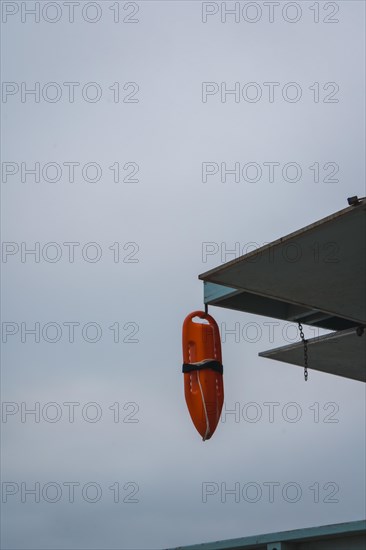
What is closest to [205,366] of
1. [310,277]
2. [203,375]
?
[203,375]

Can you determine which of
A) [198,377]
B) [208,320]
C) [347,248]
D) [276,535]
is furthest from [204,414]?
[347,248]

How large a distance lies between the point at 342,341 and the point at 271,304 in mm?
1216

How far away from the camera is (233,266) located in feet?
33.6

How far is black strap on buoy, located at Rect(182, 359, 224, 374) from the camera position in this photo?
11.4 meters

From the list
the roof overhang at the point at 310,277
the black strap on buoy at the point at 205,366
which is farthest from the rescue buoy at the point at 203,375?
the roof overhang at the point at 310,277

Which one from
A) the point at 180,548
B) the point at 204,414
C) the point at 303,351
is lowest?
the point at 180,548

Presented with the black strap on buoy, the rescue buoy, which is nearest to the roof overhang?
the rescue buoy

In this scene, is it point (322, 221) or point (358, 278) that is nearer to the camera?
point (322, 221)

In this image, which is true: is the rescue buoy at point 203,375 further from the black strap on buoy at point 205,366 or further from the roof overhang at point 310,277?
the roof overhang at point 310,277

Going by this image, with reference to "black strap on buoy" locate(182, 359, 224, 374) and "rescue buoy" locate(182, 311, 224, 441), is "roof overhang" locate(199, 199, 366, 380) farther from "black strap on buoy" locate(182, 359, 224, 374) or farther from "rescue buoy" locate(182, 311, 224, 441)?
"black strap on buoy" locate(182, 359, 224, 374)

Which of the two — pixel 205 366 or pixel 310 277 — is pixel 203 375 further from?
pixel 310 277

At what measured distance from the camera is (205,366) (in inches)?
448

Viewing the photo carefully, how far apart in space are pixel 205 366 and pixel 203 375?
12 centimetres

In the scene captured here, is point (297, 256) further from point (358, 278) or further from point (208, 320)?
point (208, 320)
